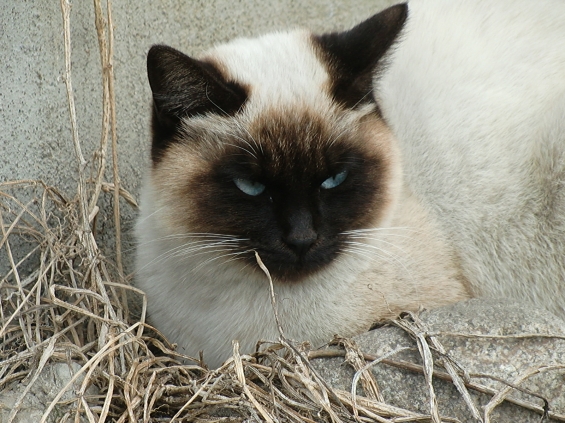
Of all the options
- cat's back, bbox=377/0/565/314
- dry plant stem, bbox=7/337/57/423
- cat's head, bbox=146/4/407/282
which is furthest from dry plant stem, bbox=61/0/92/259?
cat's back, bbox=377/0/565/314

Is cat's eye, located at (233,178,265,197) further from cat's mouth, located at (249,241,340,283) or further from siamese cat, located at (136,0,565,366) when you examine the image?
cat's mouth, located at (249,241,340,283)

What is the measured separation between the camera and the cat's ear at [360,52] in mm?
2180

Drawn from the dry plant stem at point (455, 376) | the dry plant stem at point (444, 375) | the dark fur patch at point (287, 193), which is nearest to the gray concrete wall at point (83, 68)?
the dark fur patch at point (287, 193)

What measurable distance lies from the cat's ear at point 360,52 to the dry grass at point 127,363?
746mm

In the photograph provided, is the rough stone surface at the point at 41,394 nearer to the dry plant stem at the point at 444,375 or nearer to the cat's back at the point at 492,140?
the dry plant stem at the point at 444,375

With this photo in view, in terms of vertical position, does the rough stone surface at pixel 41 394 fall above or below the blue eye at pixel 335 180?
below

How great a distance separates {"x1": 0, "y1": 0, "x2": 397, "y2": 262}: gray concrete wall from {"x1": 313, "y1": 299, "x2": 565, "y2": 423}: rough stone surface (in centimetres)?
135

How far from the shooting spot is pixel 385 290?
95.9 inches

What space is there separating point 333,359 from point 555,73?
1.57 meters

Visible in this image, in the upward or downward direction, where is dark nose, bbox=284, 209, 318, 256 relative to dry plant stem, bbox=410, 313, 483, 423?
upward

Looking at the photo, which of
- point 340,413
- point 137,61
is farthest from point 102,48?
point 340,413

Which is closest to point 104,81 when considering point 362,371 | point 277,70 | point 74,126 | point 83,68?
point 74,126

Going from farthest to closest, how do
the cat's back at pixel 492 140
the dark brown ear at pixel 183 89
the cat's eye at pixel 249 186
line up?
the cat's back at pixel 492 140
the cat's eye at pixel 249 186
the dark brown ear at pixel 183 89

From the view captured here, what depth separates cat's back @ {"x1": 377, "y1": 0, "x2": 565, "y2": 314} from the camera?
2.63 meters
